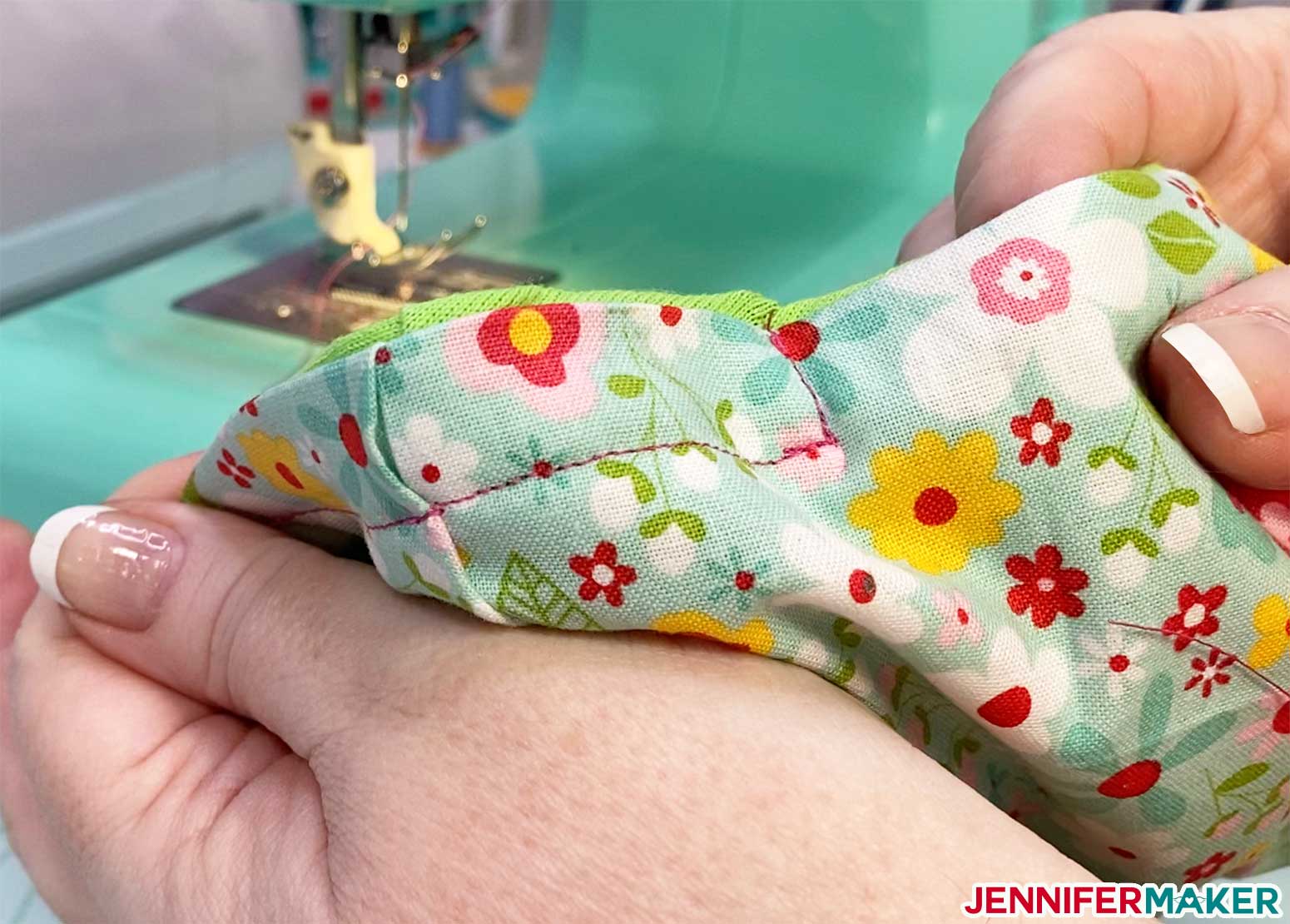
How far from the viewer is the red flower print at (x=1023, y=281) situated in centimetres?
36

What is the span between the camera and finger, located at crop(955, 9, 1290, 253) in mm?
492

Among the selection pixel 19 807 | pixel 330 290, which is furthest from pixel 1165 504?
pixel 330 290

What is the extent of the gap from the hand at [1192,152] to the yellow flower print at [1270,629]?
1.5 inches

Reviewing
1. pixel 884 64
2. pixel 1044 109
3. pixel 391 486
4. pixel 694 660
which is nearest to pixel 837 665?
pixel 694 660

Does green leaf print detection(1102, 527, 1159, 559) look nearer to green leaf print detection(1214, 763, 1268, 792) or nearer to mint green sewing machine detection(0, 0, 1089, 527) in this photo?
green leaf print detection(1214, 763, 1268, 792)

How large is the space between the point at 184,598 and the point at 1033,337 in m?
0.31

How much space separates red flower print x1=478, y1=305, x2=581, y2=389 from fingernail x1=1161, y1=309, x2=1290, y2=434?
0.19 meters

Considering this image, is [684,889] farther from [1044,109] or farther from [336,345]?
[1044,109]

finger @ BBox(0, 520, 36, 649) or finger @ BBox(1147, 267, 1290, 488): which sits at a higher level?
finger @ BBox(1147, 267, 1290, 488)

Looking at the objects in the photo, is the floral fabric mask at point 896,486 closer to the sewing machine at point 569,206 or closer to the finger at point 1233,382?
the finger at point 1233,382

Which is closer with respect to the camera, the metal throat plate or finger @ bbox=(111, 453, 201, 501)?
finger @ bbox=(111, 453, 201, 501)

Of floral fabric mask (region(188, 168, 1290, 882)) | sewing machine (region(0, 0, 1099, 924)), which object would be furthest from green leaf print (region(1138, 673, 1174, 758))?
sewing machine (region(0, 0, 1099, 924))

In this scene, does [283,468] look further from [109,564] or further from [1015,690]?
[1015,690]

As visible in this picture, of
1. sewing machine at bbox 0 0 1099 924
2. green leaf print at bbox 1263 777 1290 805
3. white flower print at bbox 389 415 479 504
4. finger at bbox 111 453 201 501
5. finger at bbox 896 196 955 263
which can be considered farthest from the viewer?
sewing machine at bbox 0 0 1099 924
